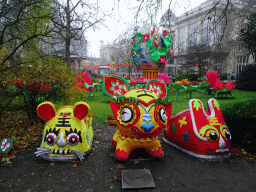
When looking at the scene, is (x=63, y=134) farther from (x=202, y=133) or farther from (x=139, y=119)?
(x=202, y=133)

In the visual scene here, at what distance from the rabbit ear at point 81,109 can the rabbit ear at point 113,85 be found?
66 cm

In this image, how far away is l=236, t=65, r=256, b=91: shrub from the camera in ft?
54.5

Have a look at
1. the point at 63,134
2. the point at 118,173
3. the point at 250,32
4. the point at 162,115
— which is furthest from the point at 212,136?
the point at 250,32

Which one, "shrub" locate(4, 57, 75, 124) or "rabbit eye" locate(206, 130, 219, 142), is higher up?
"shrub" locate(4, 57, 75, 124)

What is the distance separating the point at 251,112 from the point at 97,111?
689 cm

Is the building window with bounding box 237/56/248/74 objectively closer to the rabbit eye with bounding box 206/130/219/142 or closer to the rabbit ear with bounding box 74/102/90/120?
the rabbit eye with bounding box 206/130/219/142

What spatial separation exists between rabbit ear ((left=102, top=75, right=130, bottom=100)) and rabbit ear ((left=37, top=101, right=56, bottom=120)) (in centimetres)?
136

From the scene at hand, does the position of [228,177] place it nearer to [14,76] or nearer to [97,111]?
[14,76]

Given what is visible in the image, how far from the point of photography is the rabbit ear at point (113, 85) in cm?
477

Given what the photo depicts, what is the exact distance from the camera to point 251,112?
17.0ft

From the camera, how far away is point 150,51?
1076 cm

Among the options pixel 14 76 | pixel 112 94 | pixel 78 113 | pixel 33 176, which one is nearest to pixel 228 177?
pixel 112 94

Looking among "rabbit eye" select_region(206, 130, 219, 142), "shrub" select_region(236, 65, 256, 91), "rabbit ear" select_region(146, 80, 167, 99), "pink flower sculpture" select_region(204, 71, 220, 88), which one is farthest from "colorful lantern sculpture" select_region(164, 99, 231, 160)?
"shrub" select_region(236, 65, 256, 91)

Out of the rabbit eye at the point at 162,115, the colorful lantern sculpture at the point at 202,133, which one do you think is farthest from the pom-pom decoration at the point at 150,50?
the rabbit eye at the point at 162,115
